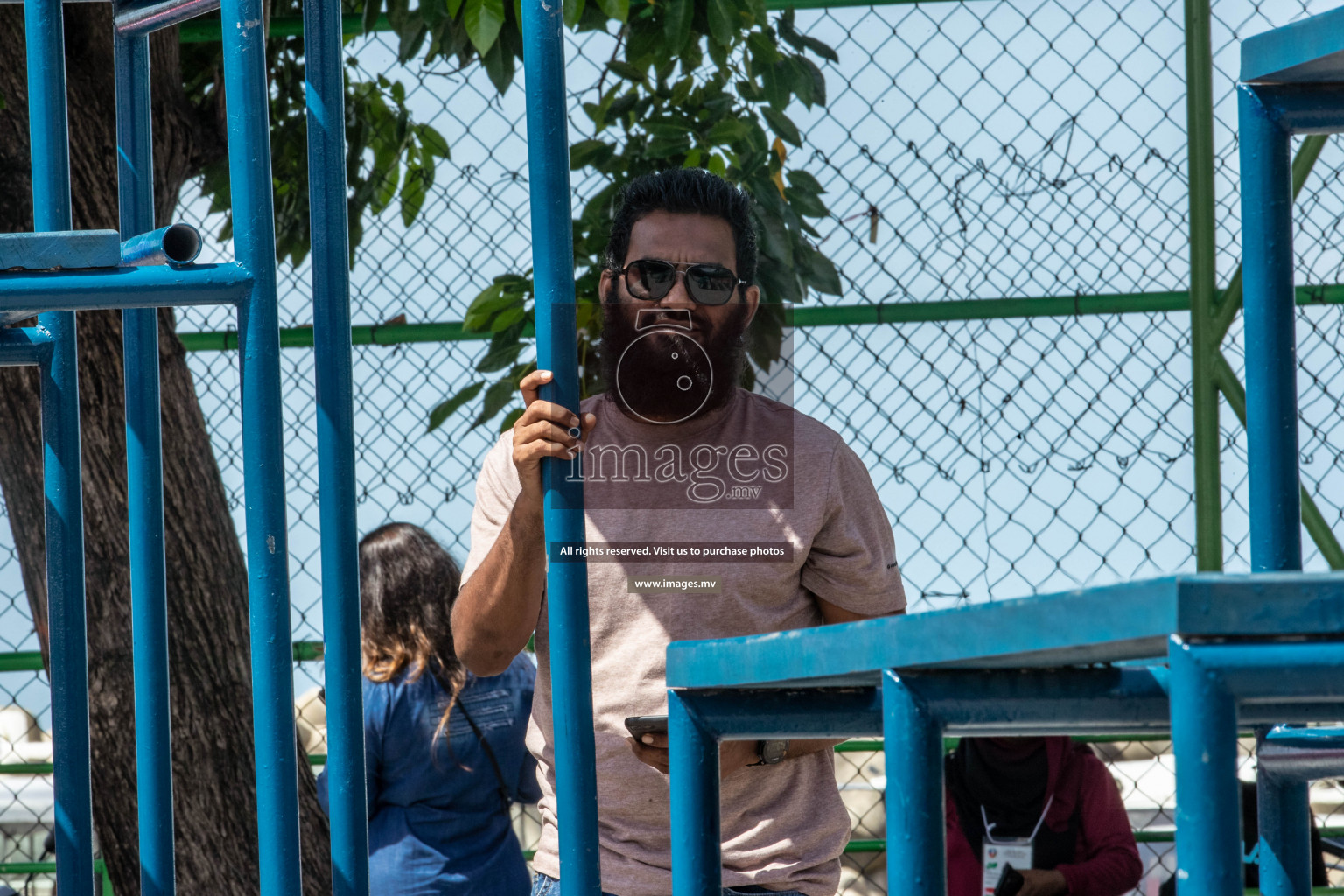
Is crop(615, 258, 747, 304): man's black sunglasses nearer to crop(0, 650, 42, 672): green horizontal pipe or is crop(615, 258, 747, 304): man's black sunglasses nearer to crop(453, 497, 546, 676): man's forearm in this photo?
crop(453, 497, 546, 676): man's forearm

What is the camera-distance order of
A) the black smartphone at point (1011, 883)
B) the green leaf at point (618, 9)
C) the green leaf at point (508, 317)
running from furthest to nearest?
the black smartphone at point (1011, 883)
the green leaf at point (508, 317)
the green leaf at point (618, 9)

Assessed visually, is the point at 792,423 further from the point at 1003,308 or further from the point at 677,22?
the point at 1003,308

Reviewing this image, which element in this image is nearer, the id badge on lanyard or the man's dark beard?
the man's dark beard

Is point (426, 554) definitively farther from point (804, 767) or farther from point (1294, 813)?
point (1294, 813)

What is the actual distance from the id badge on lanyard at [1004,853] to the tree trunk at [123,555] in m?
1.53

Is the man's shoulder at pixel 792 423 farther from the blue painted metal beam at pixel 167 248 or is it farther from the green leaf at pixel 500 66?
the green leaf at pixel 500 66

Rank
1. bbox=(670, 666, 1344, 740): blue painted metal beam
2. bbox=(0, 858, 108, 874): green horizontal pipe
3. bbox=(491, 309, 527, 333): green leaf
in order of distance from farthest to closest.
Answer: bbox=(0, 858, 108, 874): green horizontal pipe < bbox=(491, 309, 527, 333): green leaf < bbox=(670, 666, 1344, 740): blue painted metal beam

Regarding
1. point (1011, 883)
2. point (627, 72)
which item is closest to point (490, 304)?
point (627, 72)

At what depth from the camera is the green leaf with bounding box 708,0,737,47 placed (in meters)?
2.65

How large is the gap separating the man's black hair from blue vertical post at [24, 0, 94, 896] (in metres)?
0.62

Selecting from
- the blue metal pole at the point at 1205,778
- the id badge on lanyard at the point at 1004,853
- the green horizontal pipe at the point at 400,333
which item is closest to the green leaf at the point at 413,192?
the green horizontal pipe at the point at 400,333

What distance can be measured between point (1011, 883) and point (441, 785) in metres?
1.37

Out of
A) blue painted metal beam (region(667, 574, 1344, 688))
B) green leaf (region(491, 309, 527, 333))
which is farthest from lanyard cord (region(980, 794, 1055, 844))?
blue painted metal beam (region(667, 574, 1344, 688))

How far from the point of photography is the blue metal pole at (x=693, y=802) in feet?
2.74
